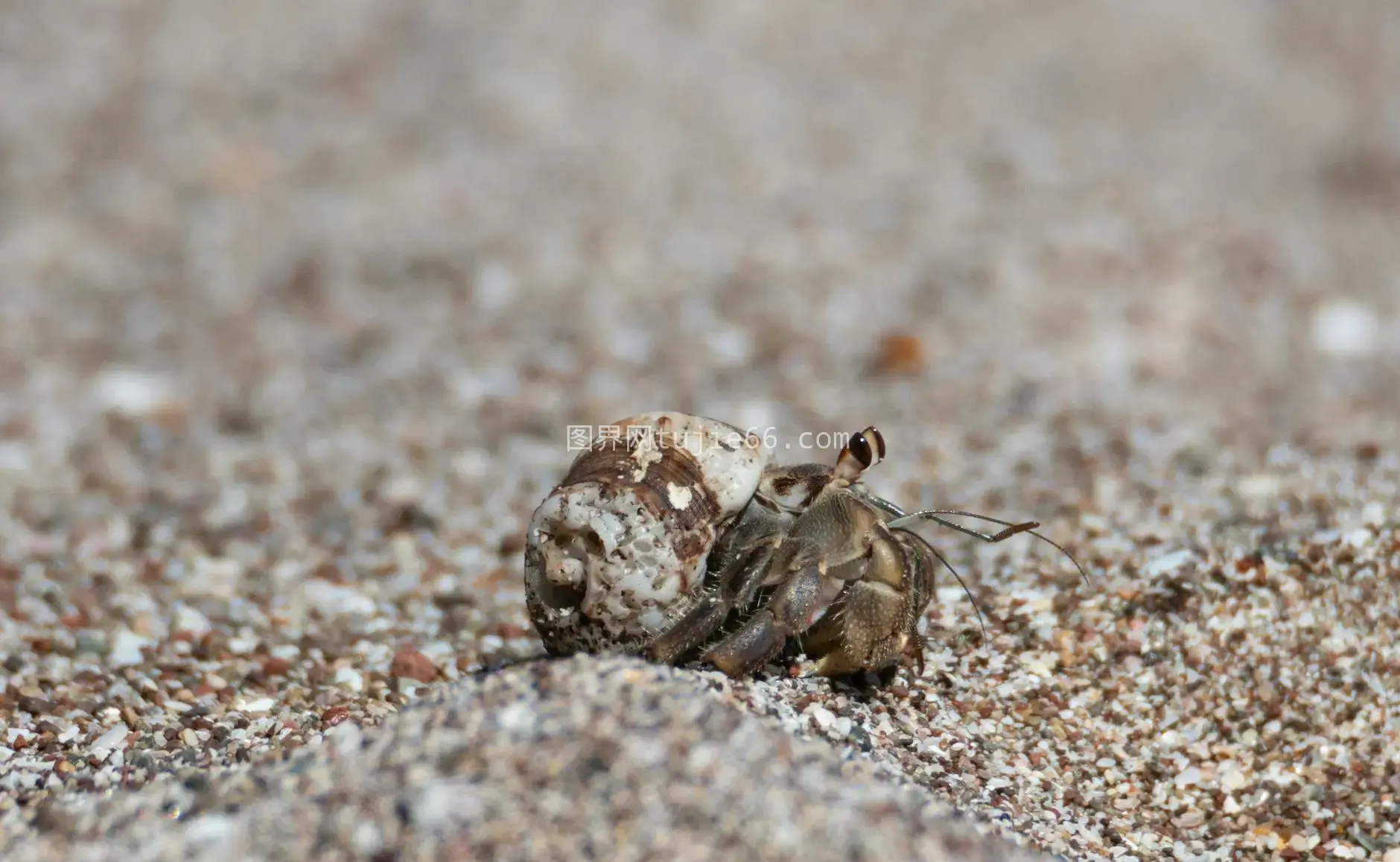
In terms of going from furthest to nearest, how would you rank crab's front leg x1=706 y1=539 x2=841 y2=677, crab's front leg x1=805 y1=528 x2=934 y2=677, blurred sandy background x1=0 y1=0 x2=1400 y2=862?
blurred sandy background x1=0 y1=0 x2=1400 y2=862
crab's front leg x1=805 y1=528 x2=934 y2=677
crab's front leg x1=706 y1=539 x2=841 y2=677

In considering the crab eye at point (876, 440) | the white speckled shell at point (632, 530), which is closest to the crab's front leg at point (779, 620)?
the white speckled shell at point (632, 530)

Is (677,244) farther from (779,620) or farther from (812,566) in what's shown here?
Answer: (779,620)

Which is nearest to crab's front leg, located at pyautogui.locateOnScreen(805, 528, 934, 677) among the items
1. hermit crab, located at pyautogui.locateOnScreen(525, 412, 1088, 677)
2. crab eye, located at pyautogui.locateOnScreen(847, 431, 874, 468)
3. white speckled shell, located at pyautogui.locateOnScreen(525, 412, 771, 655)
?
hermit crab, located at pyautogui.locateOnScreen(525, 412, 1088, 677)

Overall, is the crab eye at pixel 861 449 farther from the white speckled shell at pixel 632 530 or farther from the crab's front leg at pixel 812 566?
the white speckled shell at pixel 632 530

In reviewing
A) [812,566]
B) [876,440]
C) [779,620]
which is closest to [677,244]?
[876,440]

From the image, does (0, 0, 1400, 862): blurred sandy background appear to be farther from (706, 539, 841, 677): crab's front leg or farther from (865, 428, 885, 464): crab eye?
(706, 539, 841, 677): crab's front leg

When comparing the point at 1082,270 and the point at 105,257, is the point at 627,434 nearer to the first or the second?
the point at 1082,270

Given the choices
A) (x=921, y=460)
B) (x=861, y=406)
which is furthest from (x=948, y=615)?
(x=861, y=406)

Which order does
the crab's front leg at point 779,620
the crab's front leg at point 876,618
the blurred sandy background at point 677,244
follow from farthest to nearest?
1. the blurred sandy background at point 677,244
2. the crab's front leg at point 876,618
3. the crab's front leg at point 779,620
